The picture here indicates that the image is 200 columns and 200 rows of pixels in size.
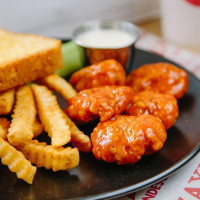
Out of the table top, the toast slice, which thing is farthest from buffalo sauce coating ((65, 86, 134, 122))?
the table top

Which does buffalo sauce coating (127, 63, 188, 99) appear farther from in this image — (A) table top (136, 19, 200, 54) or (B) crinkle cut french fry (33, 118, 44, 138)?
(A) table top (136, 19, 200, 54)

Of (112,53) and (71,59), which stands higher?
(112,53)

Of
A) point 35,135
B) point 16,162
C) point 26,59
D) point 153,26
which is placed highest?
point 26,59

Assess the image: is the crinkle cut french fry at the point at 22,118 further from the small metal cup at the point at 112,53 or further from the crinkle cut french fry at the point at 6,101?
the small metal cup at the point at 112,53

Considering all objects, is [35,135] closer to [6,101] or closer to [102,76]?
[6,101]

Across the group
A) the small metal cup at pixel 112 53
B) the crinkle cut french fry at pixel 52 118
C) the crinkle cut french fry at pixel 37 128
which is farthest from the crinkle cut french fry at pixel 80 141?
the small metal cup at pixel 112 53

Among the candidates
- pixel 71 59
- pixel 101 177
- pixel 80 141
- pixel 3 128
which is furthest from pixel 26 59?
pixel 101 177
